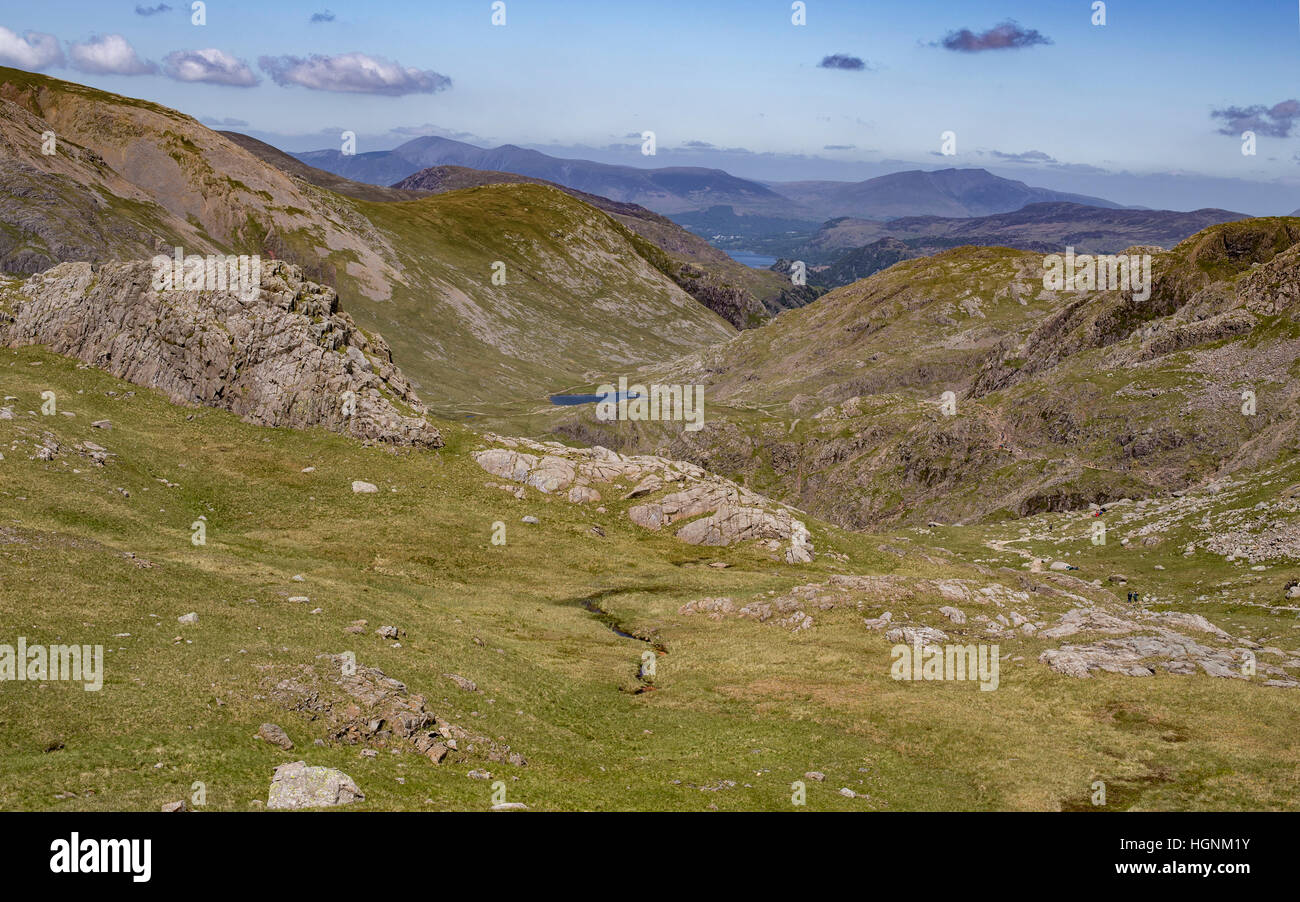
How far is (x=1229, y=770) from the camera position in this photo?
122ft

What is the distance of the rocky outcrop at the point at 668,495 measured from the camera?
87.0m

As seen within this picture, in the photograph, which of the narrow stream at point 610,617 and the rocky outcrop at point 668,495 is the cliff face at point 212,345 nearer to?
the rocky outcrop at point 668,495

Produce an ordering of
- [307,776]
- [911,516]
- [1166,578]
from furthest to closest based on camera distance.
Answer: [911,516] → [1166,578] → [307,776]

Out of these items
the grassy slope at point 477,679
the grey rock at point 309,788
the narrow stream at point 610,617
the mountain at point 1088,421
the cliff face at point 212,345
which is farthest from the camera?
the mountain at point 1088,421

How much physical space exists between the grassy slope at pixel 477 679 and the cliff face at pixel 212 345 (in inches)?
264

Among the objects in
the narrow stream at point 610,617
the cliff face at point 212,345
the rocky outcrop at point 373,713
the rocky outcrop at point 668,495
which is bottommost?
the narrow stream at point 610,617

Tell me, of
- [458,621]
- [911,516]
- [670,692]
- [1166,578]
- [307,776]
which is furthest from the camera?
[911,516]

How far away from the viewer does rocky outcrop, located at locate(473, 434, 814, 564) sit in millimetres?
87000

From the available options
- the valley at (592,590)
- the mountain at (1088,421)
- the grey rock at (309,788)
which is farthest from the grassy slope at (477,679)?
the mountain at (1088,421)

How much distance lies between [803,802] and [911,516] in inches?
3938

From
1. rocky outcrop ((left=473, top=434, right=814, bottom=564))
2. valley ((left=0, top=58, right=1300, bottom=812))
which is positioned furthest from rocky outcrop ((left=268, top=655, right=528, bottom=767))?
rocky outcrop ((left=473, top=434, right=814, bottom=564))
